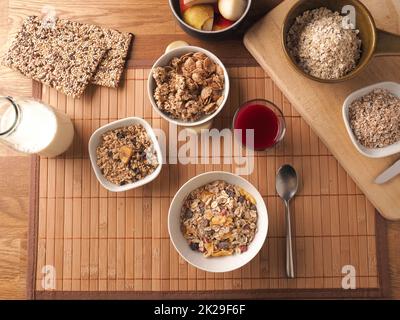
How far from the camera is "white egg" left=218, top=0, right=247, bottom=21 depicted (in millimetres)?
Answer: 1073

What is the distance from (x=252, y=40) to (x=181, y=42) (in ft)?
0.64

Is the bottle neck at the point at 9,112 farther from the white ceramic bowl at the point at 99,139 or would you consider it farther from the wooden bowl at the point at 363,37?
the wooden bowl at the point at 363,37

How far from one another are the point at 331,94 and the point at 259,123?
22cm

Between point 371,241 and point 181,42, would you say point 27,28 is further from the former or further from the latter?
point 371,241

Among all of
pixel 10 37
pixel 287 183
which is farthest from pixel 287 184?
pixel 10 37

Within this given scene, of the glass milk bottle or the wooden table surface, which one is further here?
the wooden table surface

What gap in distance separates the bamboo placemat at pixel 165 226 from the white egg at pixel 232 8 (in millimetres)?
144

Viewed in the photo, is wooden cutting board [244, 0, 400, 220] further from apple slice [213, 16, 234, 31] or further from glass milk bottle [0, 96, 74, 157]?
glass milk bottle [0, 96, 74, 157]

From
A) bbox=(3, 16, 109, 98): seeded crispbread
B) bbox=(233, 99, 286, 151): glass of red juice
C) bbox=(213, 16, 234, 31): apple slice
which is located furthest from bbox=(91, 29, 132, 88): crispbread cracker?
bbox=(233, 99, 286, 151): glass of red juice

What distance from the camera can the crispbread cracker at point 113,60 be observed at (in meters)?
1.17

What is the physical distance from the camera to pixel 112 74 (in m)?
1.16

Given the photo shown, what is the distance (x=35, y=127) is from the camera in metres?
1.10

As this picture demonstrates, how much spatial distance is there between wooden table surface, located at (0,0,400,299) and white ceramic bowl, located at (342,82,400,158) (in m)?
0.17

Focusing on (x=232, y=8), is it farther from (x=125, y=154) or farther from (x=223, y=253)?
(x=223, y=253)
